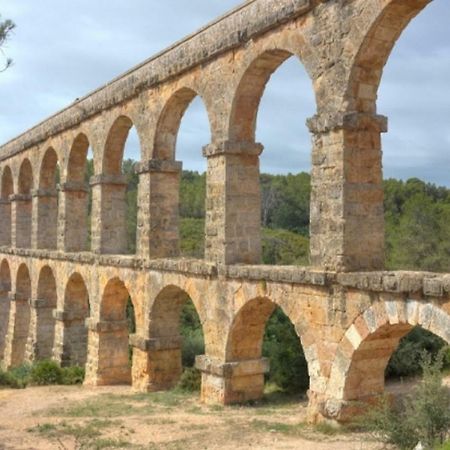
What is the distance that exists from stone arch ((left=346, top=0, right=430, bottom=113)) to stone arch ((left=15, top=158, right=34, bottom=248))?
52.6 feet

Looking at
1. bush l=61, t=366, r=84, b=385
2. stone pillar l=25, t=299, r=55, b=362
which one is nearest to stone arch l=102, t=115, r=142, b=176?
bush l=61, t=366, r=84, b=385

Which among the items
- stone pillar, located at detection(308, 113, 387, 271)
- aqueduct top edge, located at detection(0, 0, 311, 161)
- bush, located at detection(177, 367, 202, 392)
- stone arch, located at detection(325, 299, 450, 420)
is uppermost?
aqueduct top edge, located at detection(0, 0, 311, 161)

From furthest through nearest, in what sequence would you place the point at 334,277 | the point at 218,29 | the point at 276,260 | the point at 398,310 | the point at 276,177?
the point at 276,177 < the point at 276,260 < the point at 218,29 < the point at 334,277 < the point at 398,310

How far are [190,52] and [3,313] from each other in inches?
597

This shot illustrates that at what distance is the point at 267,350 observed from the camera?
13.3 m

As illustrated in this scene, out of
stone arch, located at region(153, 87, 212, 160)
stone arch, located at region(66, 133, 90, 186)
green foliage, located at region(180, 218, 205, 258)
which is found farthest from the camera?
green foliage, located at region(180, 218, 205, 258)

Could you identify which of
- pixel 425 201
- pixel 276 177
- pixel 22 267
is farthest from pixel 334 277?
pixel 276 177

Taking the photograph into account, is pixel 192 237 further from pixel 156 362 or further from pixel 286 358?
pixel 286 358

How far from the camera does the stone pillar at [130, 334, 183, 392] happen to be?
12688mm

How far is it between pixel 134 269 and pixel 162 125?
3013 millimetres

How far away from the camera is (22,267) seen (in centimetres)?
2081

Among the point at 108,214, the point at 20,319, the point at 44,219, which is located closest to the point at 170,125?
the point at 108,214

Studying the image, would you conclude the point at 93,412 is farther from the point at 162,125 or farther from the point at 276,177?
the point at 276,177

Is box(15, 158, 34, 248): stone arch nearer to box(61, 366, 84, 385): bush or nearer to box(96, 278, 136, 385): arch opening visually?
box(61, 366, 84, 385): bush
